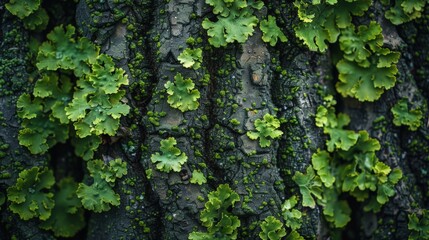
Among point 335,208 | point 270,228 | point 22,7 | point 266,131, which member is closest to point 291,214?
point 270,228

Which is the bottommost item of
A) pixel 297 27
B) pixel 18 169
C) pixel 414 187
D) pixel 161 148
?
pixel 414 187

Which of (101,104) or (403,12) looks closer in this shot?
(101,104)

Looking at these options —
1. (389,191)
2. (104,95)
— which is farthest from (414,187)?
(104,95)

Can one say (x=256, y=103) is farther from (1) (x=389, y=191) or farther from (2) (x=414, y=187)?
(2) (x=414, y=187)

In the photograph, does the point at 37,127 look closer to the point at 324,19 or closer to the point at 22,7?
the point at 22,7

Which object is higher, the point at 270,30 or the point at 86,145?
the point at 270,30

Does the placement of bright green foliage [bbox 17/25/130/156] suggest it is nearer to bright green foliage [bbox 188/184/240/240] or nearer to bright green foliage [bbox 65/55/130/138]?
bright green foliage [bbox 65/55/130/138]

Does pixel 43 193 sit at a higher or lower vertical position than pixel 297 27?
lower
